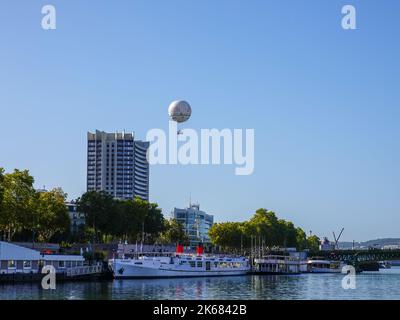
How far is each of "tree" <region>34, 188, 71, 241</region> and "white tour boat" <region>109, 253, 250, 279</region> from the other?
39.5 ft

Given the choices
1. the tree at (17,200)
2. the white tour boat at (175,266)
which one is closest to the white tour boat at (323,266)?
the white tour boat at (175,266)

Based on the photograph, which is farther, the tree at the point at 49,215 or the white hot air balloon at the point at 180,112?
the tree at the point at 49,215

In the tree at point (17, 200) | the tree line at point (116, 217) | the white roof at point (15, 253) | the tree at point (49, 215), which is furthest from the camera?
the tree line at point (116, 217)

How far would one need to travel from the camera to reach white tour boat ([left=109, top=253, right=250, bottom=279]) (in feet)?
321

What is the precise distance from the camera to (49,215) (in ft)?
344

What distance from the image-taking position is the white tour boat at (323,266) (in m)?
162

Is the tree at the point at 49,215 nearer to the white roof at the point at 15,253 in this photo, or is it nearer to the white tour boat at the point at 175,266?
the white tour boat at the point at 175,266

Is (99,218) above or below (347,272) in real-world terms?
above

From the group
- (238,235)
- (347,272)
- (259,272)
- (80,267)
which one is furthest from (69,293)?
(238,235)

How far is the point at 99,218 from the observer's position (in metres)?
126

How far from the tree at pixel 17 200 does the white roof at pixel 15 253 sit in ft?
34.0

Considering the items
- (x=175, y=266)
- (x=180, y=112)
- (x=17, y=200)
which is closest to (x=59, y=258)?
(x=17, y=200)
